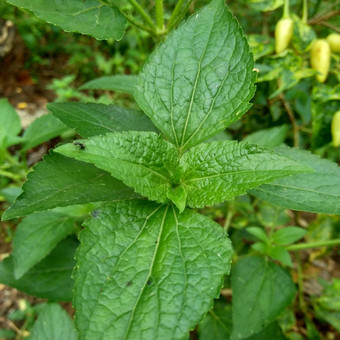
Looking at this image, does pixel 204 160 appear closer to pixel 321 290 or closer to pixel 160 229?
pixel 160 229

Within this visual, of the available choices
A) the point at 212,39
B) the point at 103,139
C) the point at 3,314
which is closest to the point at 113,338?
the point at 103,139

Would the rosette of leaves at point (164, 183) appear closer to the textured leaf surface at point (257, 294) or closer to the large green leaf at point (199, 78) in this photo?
the large green leaf at point (199, 78)

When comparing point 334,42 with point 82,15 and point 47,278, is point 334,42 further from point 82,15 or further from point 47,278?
point 47,278

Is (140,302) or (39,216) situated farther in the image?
(39,216)

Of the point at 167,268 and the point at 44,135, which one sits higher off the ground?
the point at 44,135

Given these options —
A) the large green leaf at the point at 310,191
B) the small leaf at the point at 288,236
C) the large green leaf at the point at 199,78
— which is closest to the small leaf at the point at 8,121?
the large green leaf at the point at 199,78

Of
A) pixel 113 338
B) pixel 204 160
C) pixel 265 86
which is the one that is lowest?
pixel 113 338

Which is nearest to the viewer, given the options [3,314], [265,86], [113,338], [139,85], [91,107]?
[113,338]

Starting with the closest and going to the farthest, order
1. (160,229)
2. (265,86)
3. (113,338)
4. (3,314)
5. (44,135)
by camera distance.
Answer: (113,338) → (160,229) → (44,135) → (265,86) → (3,314)
